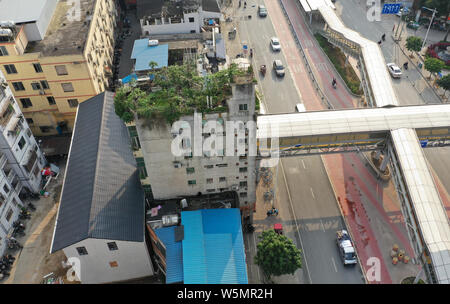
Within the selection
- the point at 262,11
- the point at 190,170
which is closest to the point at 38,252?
the point at 190,170

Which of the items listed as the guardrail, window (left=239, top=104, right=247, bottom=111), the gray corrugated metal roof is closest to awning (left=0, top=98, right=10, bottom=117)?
the gray corrugated metal roof

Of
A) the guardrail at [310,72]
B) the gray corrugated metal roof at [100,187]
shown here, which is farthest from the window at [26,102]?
the guardrail at [310,72]

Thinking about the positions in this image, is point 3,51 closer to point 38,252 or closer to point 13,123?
point 13,123

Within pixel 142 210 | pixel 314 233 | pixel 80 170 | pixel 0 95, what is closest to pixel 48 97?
pixel 0 95

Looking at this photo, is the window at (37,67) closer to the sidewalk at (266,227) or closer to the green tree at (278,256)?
the sidewalk at (266,227)

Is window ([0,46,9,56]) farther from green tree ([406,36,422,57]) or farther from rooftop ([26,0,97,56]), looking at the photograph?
green tree ([406,36,422,57])

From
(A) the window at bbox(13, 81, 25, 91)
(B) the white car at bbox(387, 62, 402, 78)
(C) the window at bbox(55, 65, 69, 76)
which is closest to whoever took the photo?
(C) the window at bbox(55, 65, 69, 76)
